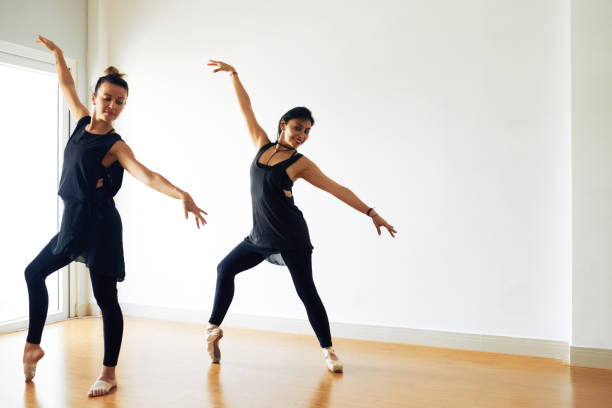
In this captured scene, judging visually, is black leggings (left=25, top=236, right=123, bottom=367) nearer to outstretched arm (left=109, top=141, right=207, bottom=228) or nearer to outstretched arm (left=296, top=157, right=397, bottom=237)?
outstretched arm (left=109, top=141, right=207, bottom=228)

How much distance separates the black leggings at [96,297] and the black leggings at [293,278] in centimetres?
59

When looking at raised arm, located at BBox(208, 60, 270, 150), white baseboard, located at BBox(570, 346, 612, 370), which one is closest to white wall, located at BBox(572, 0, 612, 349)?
white baseboard, located at BBox(570, 346, 612, 370)

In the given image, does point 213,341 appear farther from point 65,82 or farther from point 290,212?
point 65,82

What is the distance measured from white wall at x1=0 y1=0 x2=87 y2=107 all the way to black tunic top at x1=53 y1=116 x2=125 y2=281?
1.85 meters

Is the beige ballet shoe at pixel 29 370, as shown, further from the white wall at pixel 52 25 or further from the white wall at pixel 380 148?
the white wall at pixel 52 25

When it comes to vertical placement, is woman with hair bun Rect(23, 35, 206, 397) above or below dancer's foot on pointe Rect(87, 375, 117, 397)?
above

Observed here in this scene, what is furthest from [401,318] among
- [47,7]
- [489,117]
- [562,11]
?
[47,7]

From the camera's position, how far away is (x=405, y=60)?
11.9 ft

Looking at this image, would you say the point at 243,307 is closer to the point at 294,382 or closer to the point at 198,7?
the point at 294,382

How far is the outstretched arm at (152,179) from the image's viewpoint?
2277 mm

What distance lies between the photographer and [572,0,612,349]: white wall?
306 cm

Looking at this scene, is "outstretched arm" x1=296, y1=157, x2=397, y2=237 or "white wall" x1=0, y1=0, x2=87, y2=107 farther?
"white wall" x1=0, y1=0, x2=87, y2=107

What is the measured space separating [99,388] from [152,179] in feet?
3.19

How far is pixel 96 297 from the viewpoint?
2.57m
